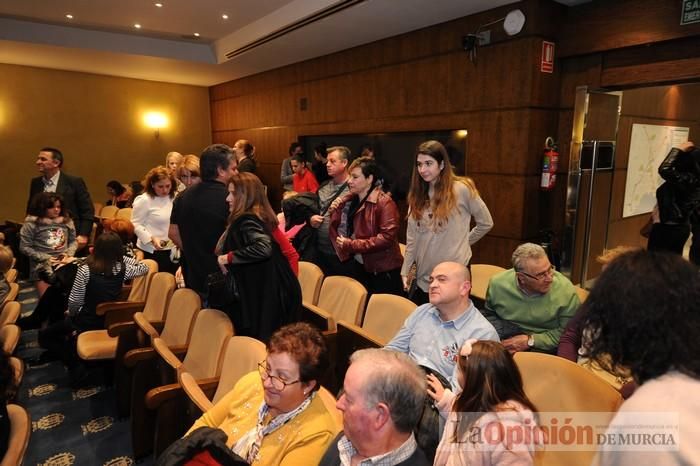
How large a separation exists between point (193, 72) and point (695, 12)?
774 cm

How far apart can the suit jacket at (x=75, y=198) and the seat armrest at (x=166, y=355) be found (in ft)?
9.99

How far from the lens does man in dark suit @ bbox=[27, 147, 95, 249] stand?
4.58 m

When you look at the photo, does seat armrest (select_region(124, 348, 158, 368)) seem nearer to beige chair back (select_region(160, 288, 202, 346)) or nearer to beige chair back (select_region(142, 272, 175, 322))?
beige chair back (select_region(160, 288, 202, 346))

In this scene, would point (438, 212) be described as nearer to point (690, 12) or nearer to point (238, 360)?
point (238, 360)

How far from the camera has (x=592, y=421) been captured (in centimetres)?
157

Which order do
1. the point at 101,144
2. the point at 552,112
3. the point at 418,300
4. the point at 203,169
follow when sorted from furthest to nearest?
the point at 101,144, the point at 552,112, the point at 418,300, the point at 203,169

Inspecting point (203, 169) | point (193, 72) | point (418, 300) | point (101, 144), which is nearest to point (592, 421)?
point (418, 300)

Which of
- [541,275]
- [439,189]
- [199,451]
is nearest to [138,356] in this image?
[199,451]

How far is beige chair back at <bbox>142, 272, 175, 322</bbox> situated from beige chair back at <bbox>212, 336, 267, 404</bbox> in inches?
49.8

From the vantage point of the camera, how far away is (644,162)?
18.1 feet

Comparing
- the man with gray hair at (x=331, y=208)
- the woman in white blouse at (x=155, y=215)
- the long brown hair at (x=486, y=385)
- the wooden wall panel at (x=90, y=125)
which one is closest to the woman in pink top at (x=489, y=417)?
the long brown hair at (x=486, y=385)

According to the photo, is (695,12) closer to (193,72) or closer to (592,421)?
(592,421)

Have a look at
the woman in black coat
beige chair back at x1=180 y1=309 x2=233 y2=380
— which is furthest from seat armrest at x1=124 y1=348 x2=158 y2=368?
the woman in black coat

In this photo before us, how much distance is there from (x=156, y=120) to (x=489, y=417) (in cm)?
998
